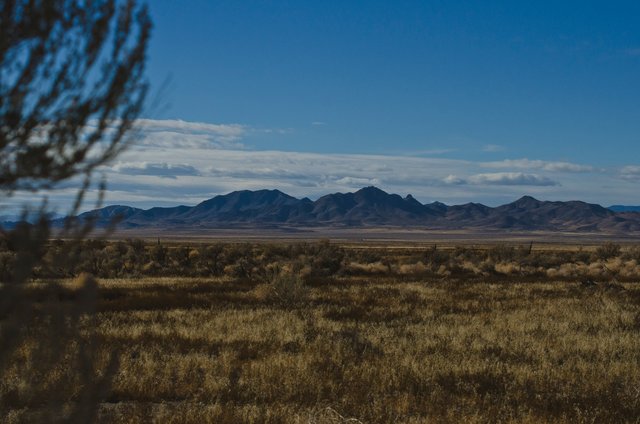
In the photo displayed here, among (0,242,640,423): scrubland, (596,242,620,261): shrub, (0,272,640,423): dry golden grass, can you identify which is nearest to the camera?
(0,242,640,423): scrubland

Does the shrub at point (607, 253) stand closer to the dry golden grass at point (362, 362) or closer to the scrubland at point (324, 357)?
the scrubland at point (324, 357)

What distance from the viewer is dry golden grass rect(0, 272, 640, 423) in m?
7.53

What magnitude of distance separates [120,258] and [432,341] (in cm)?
3134

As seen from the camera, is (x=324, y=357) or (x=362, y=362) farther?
(x=324, y=357)

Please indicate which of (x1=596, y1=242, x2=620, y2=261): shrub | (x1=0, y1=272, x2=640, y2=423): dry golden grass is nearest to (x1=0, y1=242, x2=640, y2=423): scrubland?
(x1=0, y1=272, x2=640, y2=423): dry golden grass

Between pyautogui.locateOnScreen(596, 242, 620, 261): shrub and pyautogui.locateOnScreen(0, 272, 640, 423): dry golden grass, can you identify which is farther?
pyautogui.locateOnScreen(596, 242, 620, 261): shrub

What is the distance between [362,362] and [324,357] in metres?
0.66

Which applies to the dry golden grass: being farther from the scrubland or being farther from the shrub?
the shrub

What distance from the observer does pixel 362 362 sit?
10406 mm

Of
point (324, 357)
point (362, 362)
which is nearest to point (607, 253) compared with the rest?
point (362, 362)

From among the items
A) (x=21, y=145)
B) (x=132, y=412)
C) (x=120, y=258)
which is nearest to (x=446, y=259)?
(x=120, y=258)

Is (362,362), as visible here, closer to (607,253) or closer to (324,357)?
(324,357)

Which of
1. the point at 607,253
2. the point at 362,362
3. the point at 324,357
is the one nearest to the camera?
the point at 362,362

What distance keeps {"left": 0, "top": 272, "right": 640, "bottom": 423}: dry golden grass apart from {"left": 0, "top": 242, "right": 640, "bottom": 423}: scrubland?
3 centimetres
